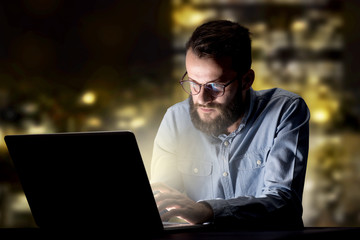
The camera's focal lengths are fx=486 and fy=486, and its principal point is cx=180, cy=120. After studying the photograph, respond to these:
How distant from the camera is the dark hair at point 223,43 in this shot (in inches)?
69.8

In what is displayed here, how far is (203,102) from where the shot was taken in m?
1.79

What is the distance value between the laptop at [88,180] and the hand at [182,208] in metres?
0.10

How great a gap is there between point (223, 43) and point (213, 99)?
209mm

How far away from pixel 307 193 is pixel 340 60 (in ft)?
2.99

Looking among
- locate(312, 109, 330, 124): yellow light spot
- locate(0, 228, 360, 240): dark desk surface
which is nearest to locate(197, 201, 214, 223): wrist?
locate(0, 228, 360, 240): dark desk surface

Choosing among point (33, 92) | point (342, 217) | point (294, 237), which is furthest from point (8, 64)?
point (294, 237)

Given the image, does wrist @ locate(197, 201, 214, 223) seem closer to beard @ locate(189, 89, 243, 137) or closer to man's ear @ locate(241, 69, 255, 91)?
beard @ locate(189, 89, 243, 137)

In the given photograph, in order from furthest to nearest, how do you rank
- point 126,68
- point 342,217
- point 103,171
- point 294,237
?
point 126,68
point 342,217
point 103,171
point 294,237

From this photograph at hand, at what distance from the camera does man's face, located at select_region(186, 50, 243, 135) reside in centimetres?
176

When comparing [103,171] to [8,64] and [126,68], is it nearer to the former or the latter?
[126,68]

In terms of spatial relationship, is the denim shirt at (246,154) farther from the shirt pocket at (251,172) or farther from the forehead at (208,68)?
the forehead at (208,68)

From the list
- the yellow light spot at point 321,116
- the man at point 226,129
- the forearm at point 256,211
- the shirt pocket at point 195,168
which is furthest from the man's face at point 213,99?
the yellow light spot at point 321,116

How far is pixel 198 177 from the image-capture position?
6.24 feet

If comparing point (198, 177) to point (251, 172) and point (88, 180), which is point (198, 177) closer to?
point (251, 172)
